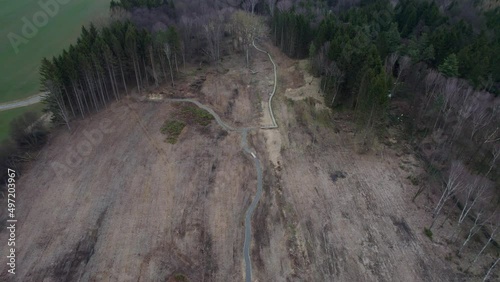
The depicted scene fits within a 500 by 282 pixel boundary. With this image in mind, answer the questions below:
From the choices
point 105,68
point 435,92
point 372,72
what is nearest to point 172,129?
A: point 105,68

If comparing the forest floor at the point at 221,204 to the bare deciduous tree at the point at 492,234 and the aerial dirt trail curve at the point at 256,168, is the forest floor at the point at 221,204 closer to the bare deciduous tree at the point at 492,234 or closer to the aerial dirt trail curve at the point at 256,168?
the aerial dirt trail curve at the point at 256,168

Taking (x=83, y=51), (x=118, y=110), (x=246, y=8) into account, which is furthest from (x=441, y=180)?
(x=246, y=8)

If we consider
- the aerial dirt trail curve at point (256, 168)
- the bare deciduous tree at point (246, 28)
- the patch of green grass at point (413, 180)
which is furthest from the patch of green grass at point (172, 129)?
the patch of green grass at point (413, 180)

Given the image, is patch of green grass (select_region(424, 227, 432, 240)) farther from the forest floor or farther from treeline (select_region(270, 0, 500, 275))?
the forest floor

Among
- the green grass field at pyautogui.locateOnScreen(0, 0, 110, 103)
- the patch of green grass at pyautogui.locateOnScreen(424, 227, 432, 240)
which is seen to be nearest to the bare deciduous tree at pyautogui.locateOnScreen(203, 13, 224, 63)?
the green grass field at pyautogui.locateOnScreen(0, 0, 110, 103)

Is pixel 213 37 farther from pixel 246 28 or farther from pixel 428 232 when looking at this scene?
pixel 428 232
